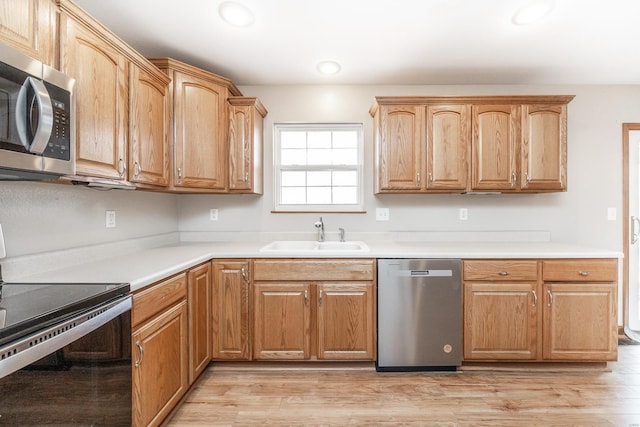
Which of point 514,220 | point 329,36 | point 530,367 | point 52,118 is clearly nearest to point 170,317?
point 52,118

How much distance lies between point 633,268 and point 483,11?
2736mm

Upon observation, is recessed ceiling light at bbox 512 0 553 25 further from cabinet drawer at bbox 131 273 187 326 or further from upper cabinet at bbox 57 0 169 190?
cabinet drawer at bbox 131 273 187 326

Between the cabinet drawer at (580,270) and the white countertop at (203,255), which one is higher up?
the white countertop at (203,255)

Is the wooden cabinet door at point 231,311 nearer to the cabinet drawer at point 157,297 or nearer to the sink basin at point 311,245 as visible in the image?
the cabinet drawer at point 157,297

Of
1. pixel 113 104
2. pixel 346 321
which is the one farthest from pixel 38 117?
pixel 346 321

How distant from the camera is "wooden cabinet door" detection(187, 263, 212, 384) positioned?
6.69ft

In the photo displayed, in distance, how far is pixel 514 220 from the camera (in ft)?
9.93

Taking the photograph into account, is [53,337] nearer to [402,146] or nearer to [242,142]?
[242,142]

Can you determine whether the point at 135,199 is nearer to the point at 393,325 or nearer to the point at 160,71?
the point at 160,71

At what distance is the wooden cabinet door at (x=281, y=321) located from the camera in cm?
237

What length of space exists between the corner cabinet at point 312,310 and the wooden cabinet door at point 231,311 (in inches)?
2.9

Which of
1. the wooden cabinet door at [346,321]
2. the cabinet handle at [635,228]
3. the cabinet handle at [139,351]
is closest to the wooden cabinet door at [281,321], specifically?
the wooden cabinet door at [346,321]

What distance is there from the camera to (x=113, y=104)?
68.9 inches

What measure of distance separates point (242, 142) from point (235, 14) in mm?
930
